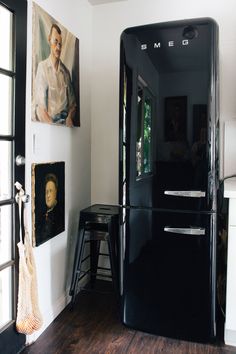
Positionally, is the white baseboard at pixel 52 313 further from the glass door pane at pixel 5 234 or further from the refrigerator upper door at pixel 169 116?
the refrigerator upper door at pixel 169 116

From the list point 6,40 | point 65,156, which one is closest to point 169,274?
point 65,156

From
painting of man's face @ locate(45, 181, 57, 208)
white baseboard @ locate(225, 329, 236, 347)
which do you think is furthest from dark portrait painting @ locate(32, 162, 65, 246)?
white baseboard @ locate(225, 329, 236, 347)

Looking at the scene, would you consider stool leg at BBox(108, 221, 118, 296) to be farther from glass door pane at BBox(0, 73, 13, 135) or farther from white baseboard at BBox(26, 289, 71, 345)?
glass door pane at BBox(0, 73, 13, 135)

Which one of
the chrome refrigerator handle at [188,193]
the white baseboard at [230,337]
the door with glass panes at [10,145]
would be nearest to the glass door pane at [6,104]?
the door with glass panes at [10,145]

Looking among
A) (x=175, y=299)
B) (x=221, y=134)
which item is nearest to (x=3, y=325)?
(x=175, y=299)

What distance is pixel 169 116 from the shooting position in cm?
194

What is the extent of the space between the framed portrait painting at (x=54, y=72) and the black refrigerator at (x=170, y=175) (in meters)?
0.47

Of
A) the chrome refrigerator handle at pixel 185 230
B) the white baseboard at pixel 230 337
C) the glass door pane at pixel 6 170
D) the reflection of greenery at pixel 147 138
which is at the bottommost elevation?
the white baseboard at pixel 230 337

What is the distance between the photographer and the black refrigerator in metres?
1.87

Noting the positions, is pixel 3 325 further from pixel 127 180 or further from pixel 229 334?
pixel 229 334

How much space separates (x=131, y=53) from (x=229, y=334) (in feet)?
5.96

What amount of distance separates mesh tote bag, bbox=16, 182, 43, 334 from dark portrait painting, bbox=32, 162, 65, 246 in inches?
5.9

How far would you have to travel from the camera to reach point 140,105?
6.49 feet

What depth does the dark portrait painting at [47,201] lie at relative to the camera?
199cm
